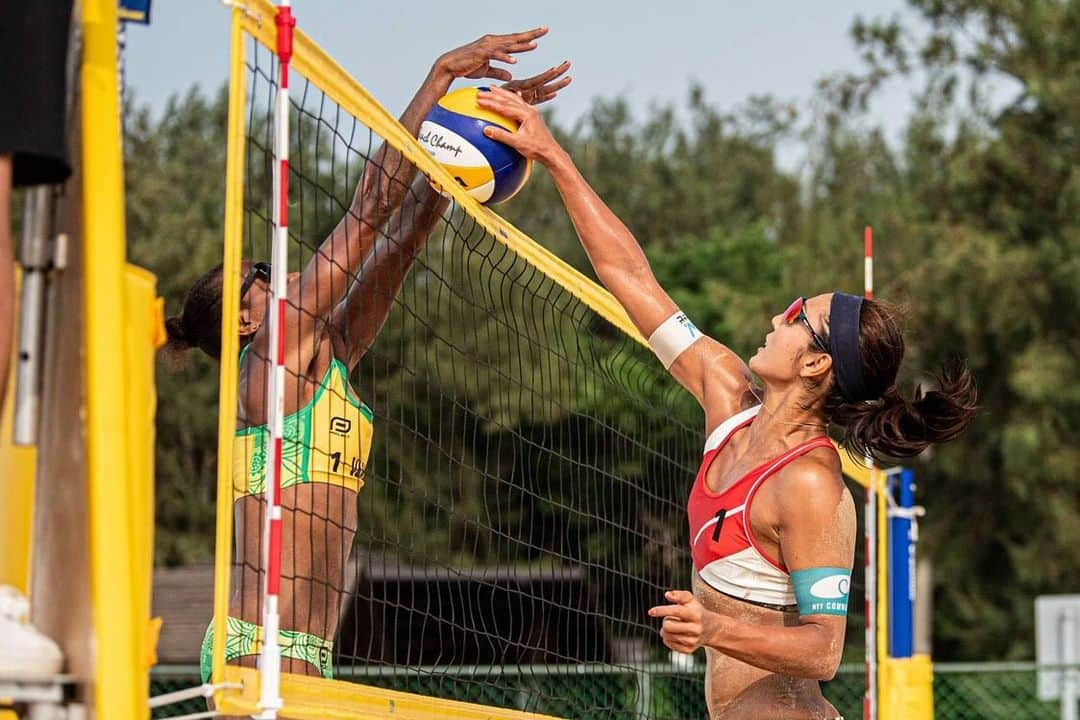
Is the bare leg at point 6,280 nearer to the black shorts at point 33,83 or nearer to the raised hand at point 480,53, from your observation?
the black shorts at point 33,83

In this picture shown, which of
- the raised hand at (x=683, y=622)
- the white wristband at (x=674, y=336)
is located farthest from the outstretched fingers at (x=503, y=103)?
the raised hand at (x=683, y=622)

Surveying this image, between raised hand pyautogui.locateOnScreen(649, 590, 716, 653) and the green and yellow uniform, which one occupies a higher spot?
the green and yellow uniform

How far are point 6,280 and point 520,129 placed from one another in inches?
87.5

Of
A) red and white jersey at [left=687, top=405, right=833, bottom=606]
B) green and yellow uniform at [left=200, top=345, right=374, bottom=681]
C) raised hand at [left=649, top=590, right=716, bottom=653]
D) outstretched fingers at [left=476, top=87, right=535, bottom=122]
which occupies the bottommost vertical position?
raised hand at [left=649, top=590, right=716, bottom=653]

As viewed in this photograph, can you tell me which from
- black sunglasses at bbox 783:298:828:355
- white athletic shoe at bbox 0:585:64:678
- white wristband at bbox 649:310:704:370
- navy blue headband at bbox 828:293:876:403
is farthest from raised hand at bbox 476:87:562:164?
white athletic shoe at bbox 0:585:64:678

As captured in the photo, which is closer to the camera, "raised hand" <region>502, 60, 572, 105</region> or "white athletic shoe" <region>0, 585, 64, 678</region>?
"white athletic shoe" <region>0, 585, 64, 678</region>

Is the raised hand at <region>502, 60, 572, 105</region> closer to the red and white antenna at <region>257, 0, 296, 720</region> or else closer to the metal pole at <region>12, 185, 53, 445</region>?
the red and white antenna at <region>257, 0, 296, 720</region>

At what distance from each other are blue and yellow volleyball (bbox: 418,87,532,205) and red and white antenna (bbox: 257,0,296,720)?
1100mm

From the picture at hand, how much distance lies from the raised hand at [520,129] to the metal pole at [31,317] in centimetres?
205

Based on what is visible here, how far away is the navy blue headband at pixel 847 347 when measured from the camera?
3861 millimetres

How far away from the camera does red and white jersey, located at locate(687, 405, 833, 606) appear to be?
→ 3.81 meters

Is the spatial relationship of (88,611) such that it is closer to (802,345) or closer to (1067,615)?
(802,345)

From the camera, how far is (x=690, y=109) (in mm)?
42344

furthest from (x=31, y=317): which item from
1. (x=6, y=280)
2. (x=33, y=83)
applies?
(x=33, y=83)
